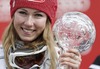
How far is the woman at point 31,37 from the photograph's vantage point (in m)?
2.01

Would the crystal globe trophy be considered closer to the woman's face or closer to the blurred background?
the woman's face

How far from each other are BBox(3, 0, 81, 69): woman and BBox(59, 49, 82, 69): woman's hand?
0.72 feet

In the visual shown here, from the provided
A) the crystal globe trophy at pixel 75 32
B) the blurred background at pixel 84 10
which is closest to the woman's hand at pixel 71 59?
the crystal globe trophy at pixel 75 32

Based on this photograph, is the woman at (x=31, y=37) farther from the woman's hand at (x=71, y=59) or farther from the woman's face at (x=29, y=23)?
the woman's hand at (x=71, y=59)

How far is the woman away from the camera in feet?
6.58

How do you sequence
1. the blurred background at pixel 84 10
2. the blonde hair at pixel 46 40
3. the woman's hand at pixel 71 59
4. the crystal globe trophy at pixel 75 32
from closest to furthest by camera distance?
1. the woman's hand at pixel 71 59
2. the crystal globe trophy at pixel 75 32
3. the blonde hair at pixel 46 40
4. the blurred background at pixel 84 10

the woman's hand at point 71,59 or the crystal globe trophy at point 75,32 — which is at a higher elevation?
the crystal globe trophy at point 75,32

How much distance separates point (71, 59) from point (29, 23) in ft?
0.96

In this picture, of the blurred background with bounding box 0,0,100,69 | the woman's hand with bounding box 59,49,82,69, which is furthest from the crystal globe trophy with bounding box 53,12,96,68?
the blurred background with bounding box 0,0,100,69

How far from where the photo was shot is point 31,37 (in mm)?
2029

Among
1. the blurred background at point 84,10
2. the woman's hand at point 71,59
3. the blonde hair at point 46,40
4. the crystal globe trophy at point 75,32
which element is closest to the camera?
the woman's hand at point 71,59

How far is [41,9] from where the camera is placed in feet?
6.68

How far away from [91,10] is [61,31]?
1169 mm

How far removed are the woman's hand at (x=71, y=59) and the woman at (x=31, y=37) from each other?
8.6 inches
